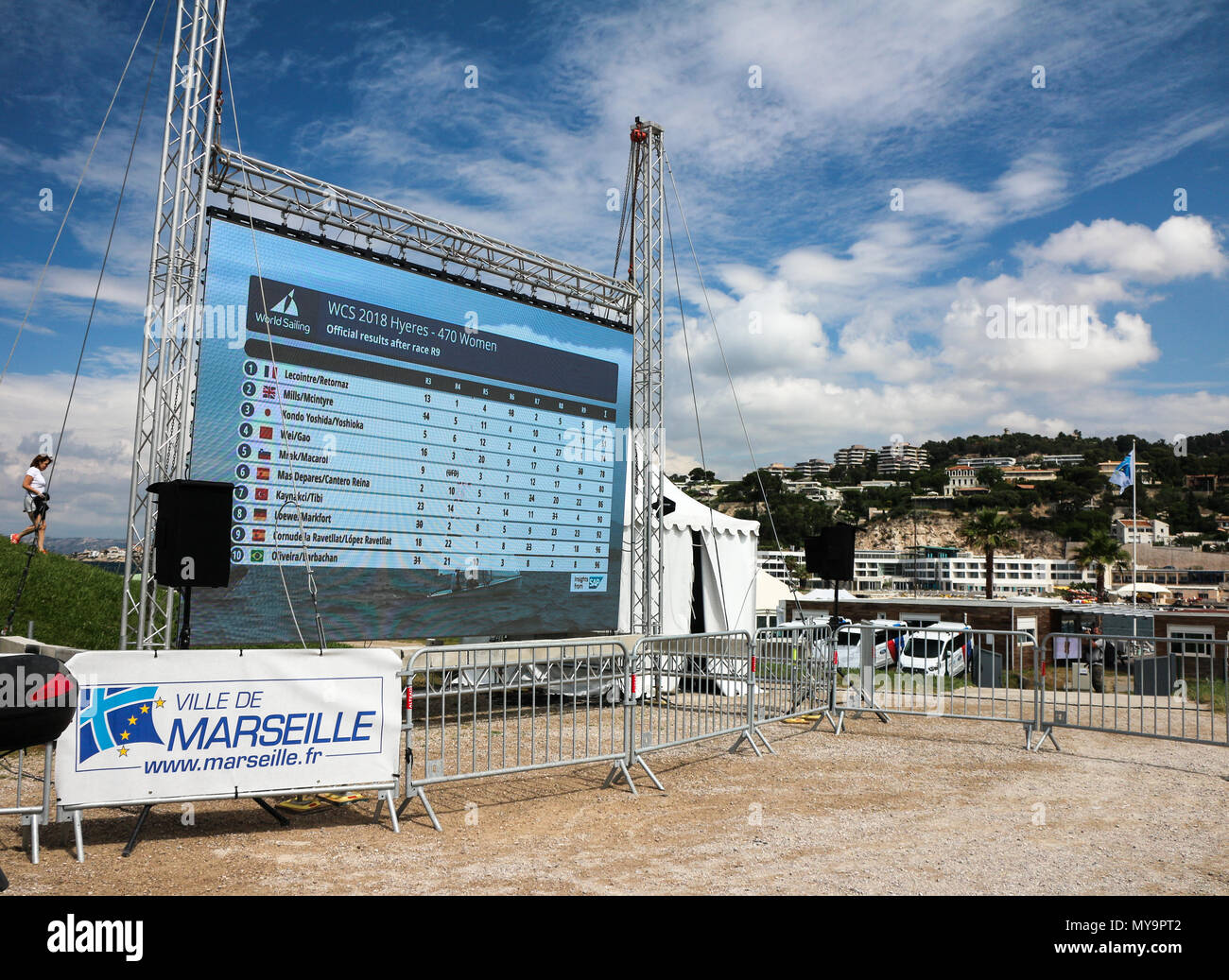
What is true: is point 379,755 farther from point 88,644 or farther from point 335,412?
point 88,644

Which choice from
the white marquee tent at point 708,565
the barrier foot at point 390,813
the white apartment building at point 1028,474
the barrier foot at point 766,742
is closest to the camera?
the barrier foot at point 390,813

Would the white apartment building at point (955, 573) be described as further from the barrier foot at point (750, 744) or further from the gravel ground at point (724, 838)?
the gravel ground at point (724, 838)

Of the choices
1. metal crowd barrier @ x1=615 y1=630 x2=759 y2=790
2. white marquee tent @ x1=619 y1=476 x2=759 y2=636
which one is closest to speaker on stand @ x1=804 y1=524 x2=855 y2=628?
metal crowd barrier @ x1=615 y1=630 x2=759 y2=790

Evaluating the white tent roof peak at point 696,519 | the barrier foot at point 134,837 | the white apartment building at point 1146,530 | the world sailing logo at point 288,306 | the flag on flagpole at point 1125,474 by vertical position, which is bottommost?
the barrier foot at point 134,837

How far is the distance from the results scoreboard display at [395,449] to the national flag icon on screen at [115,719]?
3029 millimetres

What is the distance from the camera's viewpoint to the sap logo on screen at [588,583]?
12117mm

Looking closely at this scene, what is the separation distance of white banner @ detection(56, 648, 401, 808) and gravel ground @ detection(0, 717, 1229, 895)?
0.39 meters

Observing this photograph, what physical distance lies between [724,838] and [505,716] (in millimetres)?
2366

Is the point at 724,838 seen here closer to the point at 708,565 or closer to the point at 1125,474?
the point at 708,565

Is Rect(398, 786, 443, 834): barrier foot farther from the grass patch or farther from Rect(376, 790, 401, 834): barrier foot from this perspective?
the grass patch

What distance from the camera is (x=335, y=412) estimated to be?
9203 millimetres

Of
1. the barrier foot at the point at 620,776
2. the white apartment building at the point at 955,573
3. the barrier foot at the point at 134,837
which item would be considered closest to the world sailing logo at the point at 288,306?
the barrier foot at the point at 134,837

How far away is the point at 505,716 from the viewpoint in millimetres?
7445
